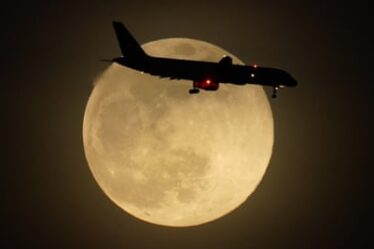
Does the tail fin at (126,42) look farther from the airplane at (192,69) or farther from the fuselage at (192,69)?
the fuselage at (192,69)

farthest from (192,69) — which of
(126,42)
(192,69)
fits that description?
(126,42)

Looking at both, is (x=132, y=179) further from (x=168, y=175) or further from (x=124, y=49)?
(x=124, y=49)

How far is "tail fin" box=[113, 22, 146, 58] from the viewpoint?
67662mm

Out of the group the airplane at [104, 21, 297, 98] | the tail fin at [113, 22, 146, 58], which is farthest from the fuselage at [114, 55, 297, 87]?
the tail fin at [113, 22, 146, 58]

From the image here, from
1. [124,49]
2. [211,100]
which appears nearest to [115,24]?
[124,49]

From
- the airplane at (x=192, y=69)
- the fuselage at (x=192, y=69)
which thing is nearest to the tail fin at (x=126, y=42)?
the airplane at (x=192, y=69)

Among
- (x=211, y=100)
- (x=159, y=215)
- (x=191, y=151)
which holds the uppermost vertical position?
(x=211, y=100)

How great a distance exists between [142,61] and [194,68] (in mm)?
4316

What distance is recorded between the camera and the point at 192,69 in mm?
63812

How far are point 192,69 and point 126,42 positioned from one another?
726cm

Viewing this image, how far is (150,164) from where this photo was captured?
235ft

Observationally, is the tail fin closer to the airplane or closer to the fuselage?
the airplane

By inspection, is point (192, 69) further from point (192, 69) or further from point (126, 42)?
point (126, 42)

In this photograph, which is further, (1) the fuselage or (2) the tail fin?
(2) the tail fin
